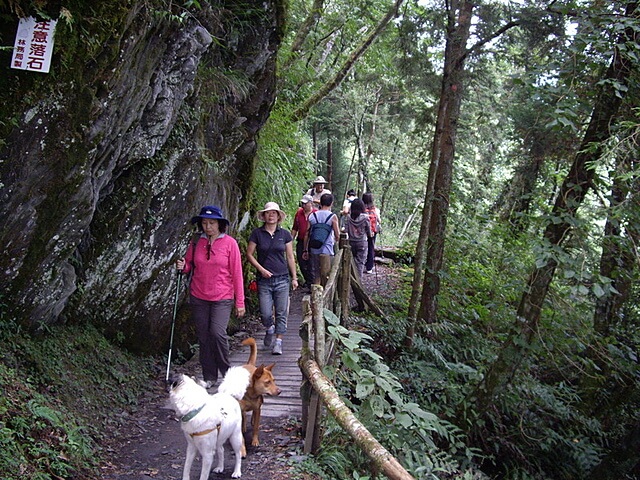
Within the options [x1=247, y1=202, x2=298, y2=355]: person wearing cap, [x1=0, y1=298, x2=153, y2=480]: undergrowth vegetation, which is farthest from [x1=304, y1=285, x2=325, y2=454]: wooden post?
[x1=247, y1=202, x2=298, y2=355]: person wearing cap

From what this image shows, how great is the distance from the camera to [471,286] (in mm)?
11555

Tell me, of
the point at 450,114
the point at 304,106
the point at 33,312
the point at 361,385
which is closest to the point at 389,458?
the point at 361,385

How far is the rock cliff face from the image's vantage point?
196 inches

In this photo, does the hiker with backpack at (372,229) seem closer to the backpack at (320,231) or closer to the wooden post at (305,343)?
the backpack at (320,231)

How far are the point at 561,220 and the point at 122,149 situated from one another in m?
5.00

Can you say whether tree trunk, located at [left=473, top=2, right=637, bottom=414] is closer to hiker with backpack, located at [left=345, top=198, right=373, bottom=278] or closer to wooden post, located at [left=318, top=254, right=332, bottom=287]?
wooden post, located at [left=318, top=254, right=332, bottom=287]

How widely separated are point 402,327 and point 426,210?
219cm

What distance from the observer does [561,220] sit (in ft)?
19.0

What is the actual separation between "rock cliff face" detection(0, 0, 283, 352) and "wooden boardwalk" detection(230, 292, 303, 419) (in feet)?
4.88

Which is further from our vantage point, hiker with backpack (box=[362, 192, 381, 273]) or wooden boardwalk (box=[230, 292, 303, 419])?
hiker with backpack (box=[362, 192, 381, 273])

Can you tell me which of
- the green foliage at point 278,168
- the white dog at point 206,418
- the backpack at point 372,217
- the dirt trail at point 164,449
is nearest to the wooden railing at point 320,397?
the dirt trail at point 164,449

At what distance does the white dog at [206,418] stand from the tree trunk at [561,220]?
372 centimetres

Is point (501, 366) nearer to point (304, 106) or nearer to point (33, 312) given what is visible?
point (33, 312)

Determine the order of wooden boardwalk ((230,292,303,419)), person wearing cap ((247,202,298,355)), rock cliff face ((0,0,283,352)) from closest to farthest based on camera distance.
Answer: rock cliff face ((0,0,283,352))
wooden boardwalk ((230,292,303,419))
person wearing cap ((247,202,298,355))
